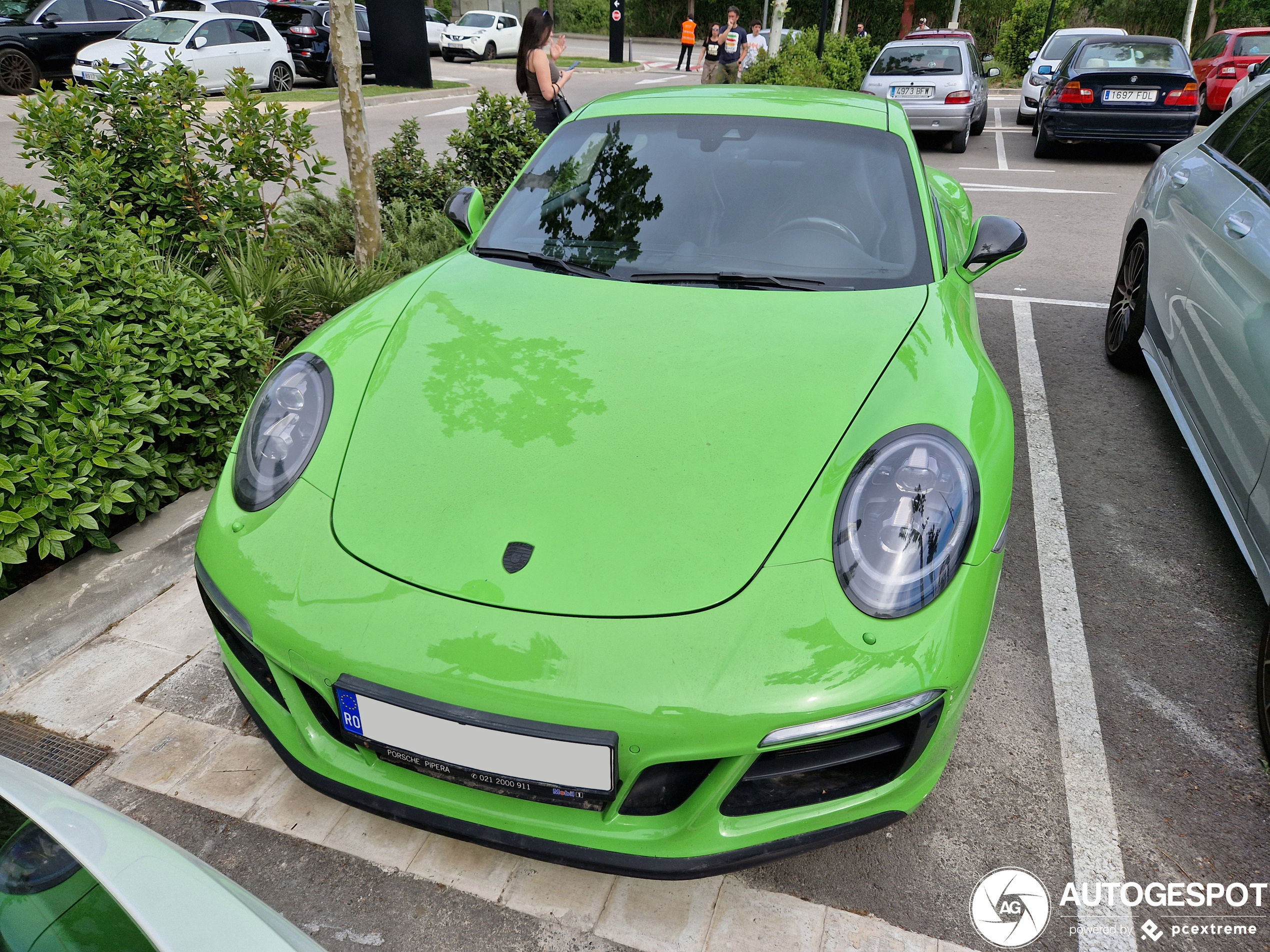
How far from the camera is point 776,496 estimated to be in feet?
5.92

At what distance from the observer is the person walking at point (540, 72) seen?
6621 millimetres

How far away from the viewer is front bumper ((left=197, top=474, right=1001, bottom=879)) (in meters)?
1.51

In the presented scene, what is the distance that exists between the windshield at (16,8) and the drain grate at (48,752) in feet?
53.3

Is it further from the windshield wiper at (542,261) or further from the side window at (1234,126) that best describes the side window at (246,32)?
the side window at (1234,126)

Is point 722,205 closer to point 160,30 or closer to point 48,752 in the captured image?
point 48,752

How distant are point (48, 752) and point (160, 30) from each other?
15.8 metres

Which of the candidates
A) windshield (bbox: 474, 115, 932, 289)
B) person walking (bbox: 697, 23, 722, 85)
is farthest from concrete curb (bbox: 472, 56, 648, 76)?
windshield (bbox: 474, 115, 932, 289)

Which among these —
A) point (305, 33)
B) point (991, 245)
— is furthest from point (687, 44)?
point (991, 245)

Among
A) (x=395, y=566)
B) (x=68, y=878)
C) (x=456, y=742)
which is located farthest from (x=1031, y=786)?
(x=68, y=878)

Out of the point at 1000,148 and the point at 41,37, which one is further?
the point at 41,37

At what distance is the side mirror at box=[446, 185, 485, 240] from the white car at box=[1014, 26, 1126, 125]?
1431 centimetres

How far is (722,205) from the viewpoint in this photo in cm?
278

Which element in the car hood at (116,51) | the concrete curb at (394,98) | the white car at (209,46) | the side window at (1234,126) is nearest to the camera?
the side window at (1234,126)

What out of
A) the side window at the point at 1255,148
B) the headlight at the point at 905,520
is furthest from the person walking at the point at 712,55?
the headlight at the point at 905,520
